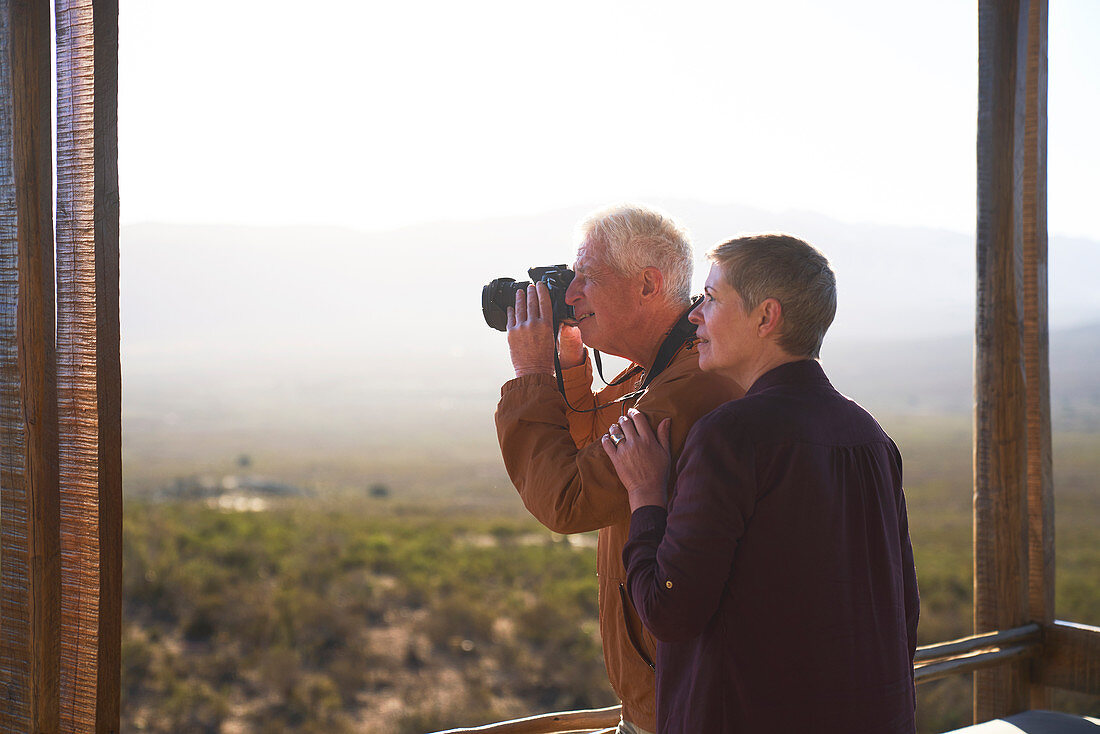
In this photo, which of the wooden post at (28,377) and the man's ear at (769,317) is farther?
the wooden post at (28,377)

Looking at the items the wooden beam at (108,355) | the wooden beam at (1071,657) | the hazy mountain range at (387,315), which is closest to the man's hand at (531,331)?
the wooden beam at (108,355)

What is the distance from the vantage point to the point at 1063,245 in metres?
98.1

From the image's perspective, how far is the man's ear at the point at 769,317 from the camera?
3.50 ft

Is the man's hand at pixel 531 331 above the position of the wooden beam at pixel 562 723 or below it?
above

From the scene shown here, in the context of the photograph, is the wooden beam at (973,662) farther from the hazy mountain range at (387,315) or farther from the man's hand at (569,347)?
the hazy mountain range at (387,315)

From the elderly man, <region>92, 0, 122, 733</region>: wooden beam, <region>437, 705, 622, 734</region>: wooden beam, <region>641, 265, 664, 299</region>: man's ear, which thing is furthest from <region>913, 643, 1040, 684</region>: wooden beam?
<region>92, 0, 122, 733</region>: wooden beam

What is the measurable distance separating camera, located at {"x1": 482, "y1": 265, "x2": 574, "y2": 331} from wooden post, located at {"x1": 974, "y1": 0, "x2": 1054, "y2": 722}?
57.6 inches

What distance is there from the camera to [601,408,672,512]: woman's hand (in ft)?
3.67

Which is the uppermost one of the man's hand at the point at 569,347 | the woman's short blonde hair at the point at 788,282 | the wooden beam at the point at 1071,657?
the woman's short blonde hair at the point at 788,282

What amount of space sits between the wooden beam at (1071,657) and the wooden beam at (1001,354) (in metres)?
0.07

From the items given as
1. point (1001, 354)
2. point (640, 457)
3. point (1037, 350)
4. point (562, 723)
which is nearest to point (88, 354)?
point (640, 457)

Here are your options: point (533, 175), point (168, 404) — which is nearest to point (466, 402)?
point (168, 404)

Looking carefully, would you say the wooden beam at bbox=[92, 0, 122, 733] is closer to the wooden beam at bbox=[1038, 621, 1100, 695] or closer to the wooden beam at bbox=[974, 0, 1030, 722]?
the wooden beam at bbox=[974, 0, 1030, 722]

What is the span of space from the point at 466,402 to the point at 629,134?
2128 inches
